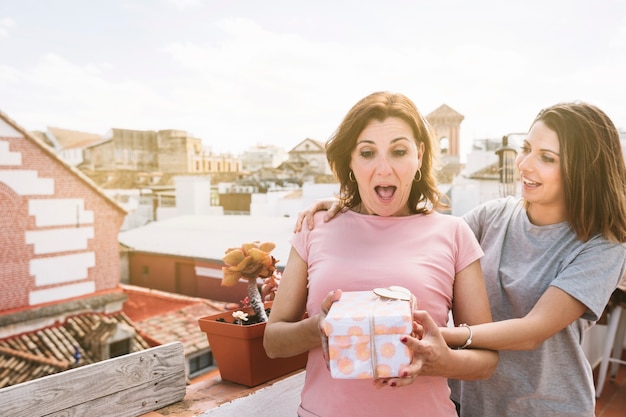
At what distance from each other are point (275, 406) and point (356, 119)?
83 cm

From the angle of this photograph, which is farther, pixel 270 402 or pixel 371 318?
pixel 270 402

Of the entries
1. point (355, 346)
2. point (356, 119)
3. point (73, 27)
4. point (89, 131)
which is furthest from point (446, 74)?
point (73, 27)

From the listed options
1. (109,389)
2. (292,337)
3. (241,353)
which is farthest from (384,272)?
(109,389)

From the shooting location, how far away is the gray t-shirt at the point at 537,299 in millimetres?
1051

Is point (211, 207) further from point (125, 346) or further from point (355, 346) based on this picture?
point (355, 346)

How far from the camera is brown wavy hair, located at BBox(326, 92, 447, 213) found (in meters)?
1.00

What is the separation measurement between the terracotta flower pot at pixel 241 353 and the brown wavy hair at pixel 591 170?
857 mm

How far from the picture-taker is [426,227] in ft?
3.32

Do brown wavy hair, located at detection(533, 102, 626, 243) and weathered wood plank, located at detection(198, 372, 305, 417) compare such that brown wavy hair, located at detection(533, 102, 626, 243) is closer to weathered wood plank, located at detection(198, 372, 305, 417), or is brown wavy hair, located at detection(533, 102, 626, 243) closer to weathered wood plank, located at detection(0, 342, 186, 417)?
weathered wood plank, located at detection(198, 372, 305, 417)

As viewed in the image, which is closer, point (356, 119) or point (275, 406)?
point (356, 119)

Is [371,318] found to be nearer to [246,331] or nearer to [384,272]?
[384,272]

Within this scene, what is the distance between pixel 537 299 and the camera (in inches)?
44.1

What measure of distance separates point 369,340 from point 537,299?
0.61m

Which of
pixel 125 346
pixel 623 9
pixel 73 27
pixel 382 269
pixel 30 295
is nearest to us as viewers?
pixel 382 269
